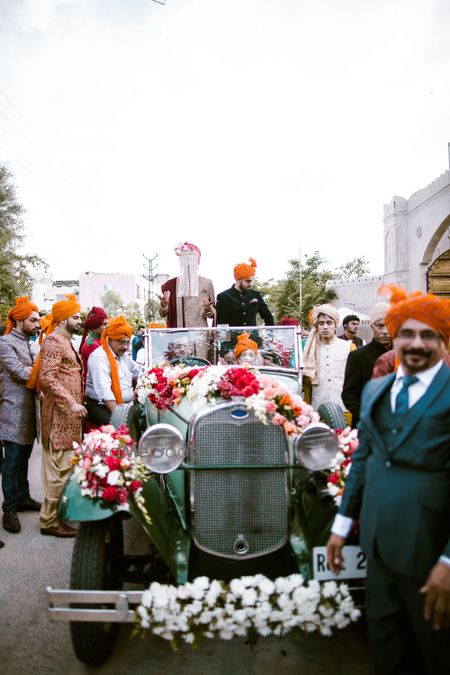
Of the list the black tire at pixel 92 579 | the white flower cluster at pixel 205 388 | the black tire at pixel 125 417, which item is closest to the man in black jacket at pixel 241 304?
the black tire at pixel 125 417

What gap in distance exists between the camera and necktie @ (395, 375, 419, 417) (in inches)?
76.7

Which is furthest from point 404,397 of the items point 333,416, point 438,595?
point 333,416

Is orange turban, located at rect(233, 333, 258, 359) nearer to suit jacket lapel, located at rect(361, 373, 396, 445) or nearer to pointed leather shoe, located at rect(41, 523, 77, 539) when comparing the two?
pointed leather shoe, located at rect(41, 523, 77, 539)

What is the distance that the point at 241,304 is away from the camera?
5.64 metres

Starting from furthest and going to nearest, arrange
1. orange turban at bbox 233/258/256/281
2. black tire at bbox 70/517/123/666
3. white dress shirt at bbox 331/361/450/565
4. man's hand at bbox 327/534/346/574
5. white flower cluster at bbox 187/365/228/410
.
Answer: orange turban at bbox 233/258/256/281, white flower cluster at bbox 187/365/228/410, black tire at bbox 70/517/123/666, man's hand at bbox 327/534/346/574, white dress shirt at bbox 331/361/450/565

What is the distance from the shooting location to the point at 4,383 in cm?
479

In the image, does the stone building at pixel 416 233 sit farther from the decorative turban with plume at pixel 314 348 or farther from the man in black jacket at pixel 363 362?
the man in black jacket at pixel 363 362

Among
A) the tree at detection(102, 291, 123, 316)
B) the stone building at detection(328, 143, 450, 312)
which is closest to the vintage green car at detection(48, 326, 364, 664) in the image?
the stone building at detection(328, 143, 450, 312)

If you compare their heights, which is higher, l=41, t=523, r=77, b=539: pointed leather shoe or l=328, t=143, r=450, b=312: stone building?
l=328, t=143, r=450, b=312: stone building

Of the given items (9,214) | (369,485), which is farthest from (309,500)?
(9,214)

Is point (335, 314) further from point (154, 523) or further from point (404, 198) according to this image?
point (404, 198)

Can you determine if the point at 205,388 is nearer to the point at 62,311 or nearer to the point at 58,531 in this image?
the point at 62,311

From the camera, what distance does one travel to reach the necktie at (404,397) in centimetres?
195

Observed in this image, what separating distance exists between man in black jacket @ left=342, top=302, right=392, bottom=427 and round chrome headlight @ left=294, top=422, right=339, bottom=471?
1361 mm
